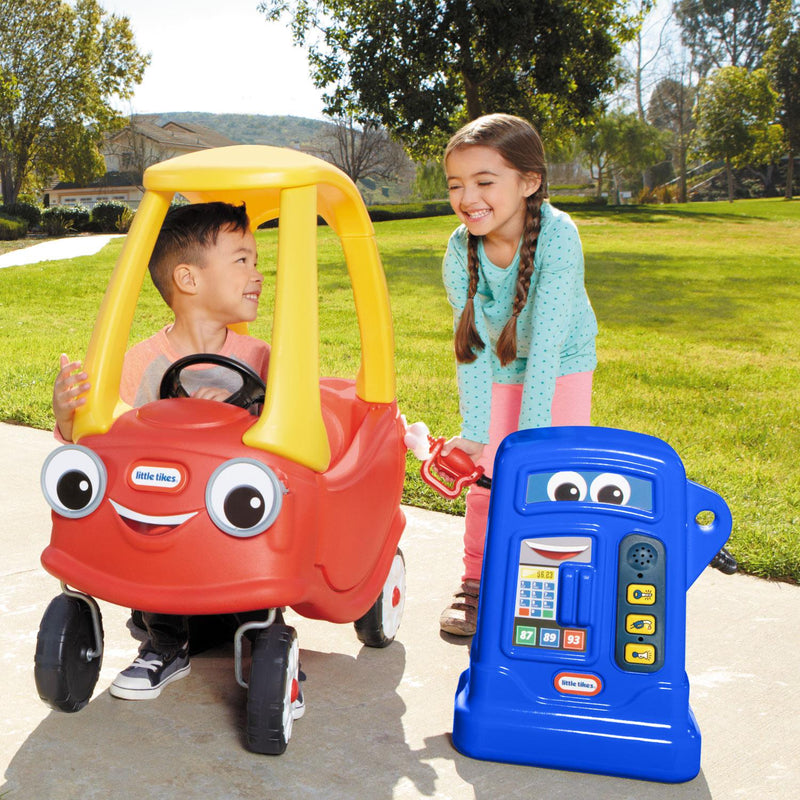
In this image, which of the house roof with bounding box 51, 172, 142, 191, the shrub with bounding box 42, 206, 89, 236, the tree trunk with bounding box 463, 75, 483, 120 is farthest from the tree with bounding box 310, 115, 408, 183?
the tree trunk with bounding box 463, 75, 483, 120

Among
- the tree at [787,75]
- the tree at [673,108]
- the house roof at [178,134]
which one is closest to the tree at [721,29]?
the tree at [673,108]

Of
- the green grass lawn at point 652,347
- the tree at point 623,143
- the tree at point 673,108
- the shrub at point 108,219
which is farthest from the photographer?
the tree at point 673,108

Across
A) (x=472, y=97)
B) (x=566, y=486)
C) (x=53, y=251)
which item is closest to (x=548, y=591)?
(x=566, y=486)

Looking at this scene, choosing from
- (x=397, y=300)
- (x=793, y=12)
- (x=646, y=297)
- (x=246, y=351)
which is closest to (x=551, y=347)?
(x=246, y=351)

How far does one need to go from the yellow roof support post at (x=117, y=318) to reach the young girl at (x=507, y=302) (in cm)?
76

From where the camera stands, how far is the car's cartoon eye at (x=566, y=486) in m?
1.92

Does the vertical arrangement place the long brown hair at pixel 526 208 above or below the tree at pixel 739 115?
below

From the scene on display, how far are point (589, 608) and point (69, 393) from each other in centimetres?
112

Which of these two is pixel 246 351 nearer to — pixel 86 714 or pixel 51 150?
pixel 86 714

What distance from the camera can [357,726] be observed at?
2.02m

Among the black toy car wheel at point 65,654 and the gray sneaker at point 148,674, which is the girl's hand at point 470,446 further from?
the black toy car wheel at point 65,654

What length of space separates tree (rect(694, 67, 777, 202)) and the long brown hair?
139 ft

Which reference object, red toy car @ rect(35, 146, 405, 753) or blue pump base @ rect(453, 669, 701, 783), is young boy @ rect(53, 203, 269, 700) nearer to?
red toy car @ rect(35, 146, 405, 753)

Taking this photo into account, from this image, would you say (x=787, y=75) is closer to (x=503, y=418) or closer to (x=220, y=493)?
(x=503, y=418)
